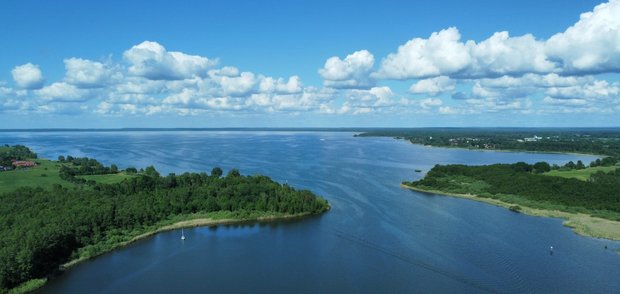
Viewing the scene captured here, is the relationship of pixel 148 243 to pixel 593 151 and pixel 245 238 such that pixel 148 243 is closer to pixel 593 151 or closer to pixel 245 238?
pixel 245 238

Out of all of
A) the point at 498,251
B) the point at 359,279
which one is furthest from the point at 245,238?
the point at 498,251

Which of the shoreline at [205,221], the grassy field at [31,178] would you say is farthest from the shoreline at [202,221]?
the grassy field at [31,178]

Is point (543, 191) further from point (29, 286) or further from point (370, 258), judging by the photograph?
point (29, 286)

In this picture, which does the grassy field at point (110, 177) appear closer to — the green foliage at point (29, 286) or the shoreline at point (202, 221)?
the shoreline at point (202, 221)

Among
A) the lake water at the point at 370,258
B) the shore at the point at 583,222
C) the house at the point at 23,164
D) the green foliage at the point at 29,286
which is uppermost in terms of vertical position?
the house at the point at 23,164

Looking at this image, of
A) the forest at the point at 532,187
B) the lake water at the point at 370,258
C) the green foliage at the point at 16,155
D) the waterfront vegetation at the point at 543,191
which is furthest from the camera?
the green foliage at the point at 16,155

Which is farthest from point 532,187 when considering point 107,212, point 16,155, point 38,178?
point 16,155
